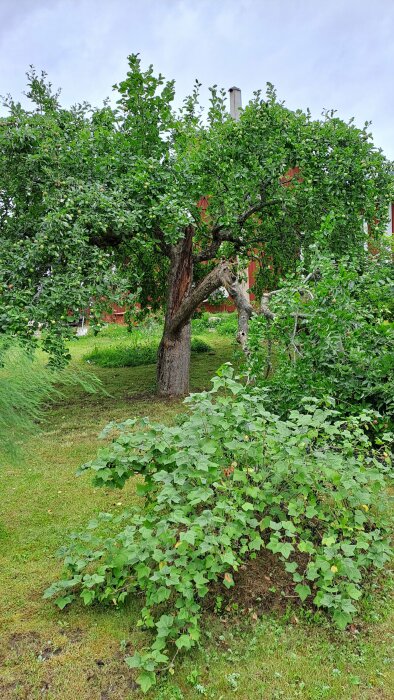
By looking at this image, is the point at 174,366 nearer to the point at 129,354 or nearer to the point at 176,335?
the point at 176,335

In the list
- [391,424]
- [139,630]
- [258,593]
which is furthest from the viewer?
[391,424]

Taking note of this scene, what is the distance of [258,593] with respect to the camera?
2654 millimetres

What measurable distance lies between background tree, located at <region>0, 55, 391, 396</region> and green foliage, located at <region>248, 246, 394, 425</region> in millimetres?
1120

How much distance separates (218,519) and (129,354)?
9374 millimetres

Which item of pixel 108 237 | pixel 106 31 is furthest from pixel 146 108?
pixel 108 237

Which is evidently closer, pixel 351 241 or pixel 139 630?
pixel 139 630

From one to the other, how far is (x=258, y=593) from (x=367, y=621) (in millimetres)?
545

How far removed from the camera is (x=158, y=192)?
653cm

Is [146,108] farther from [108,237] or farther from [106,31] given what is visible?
[108,237]

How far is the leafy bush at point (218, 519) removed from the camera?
7.64ft

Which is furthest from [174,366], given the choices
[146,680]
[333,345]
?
[146,680]

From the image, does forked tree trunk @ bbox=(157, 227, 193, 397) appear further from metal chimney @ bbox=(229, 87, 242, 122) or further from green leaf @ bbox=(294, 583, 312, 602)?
metal chimney @ bbox=(229, 87, 242, 122)

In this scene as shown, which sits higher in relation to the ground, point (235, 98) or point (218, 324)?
point (235, 98)

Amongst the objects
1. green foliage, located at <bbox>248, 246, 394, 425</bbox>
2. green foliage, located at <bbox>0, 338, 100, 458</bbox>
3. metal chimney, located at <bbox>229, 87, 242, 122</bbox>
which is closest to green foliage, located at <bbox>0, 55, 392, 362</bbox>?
green foliage, located at <bbox>0, 338, 100, 458</bbox>
